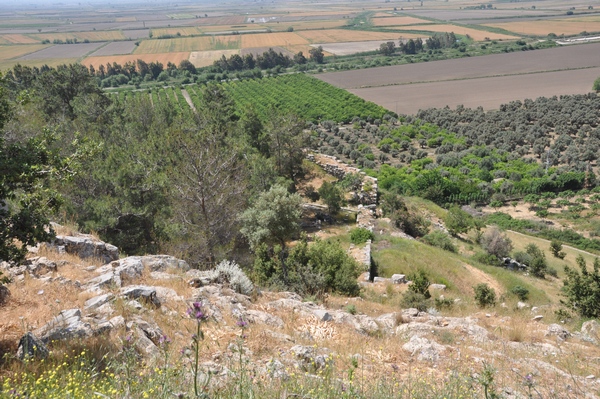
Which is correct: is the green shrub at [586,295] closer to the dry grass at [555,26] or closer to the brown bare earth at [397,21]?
the dry grass at [555,26]

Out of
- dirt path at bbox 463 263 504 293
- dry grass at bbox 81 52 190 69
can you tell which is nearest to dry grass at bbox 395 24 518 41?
dry grass at bbox 81 52 190 69

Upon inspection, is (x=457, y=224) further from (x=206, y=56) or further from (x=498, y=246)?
(x=206, y=56)

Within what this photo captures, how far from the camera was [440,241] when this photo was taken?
2203 cm

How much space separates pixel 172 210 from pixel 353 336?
1053 centimetres

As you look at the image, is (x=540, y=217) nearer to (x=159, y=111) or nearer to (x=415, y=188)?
(x=415, y=188)

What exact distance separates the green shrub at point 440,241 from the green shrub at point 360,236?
3614 mm

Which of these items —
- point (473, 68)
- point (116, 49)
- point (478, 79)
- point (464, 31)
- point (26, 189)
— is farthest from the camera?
point (464, 31)

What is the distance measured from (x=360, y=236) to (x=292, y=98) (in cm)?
5032

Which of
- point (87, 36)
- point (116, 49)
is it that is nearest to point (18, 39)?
point (87, 36)

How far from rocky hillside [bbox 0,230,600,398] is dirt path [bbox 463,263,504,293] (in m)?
6.02

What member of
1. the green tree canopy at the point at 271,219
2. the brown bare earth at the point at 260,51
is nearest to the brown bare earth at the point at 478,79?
the brown bare earth at the point at 260,51

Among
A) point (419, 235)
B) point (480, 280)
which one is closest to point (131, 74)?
point (419, 235)

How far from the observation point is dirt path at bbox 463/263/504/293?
1747 centimetres

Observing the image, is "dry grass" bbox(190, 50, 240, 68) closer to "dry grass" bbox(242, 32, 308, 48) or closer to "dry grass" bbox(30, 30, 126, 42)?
"dry grass" bbox(242, 32, 308, 48)
